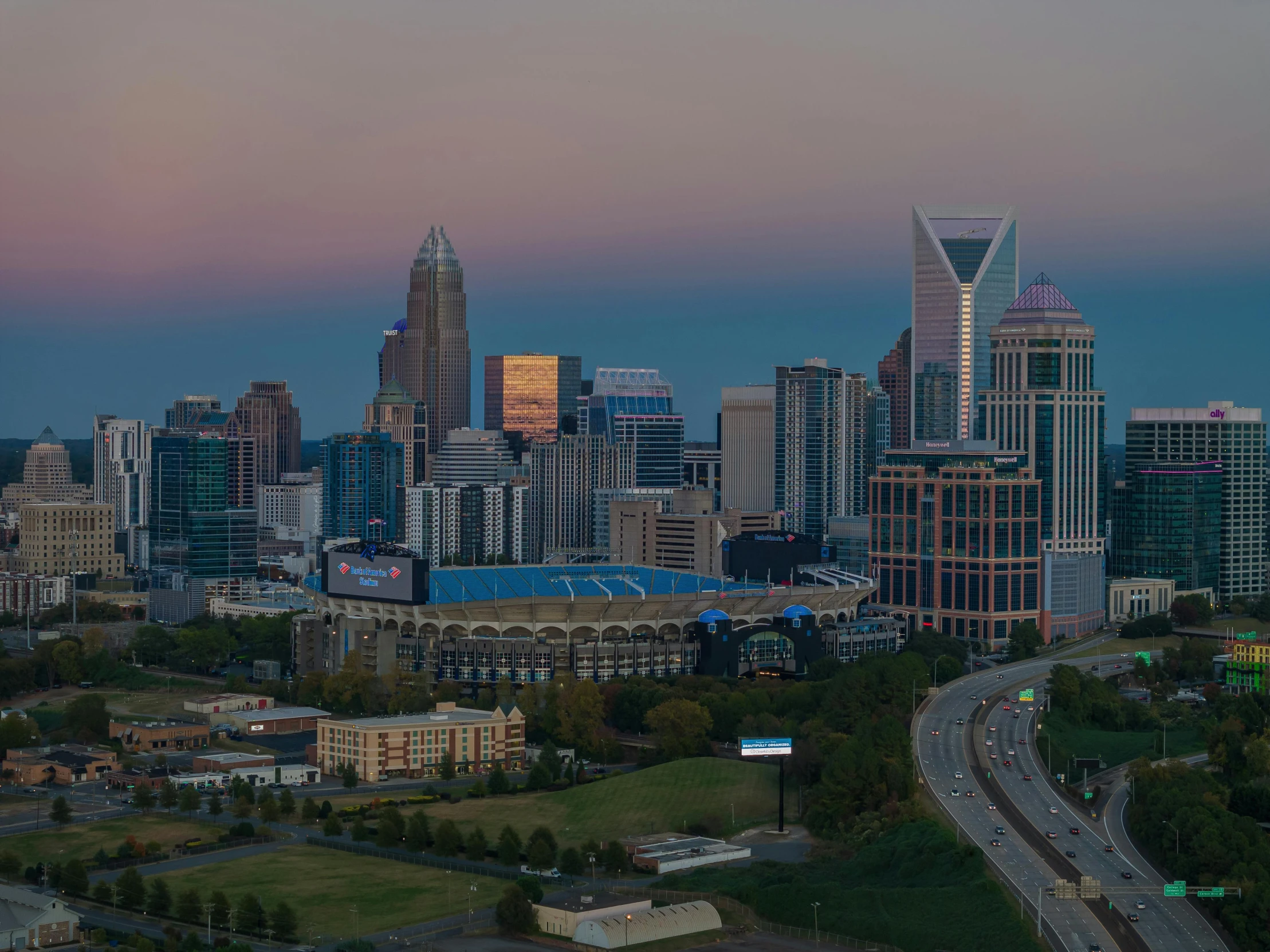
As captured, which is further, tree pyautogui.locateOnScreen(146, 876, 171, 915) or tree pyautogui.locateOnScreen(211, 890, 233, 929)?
tree pyautogui.locateOnScreen(146, 876, 171, 915)

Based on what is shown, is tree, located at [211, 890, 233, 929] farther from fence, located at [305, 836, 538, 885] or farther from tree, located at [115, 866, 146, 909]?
fence, located at [305, 836, 538, 885]

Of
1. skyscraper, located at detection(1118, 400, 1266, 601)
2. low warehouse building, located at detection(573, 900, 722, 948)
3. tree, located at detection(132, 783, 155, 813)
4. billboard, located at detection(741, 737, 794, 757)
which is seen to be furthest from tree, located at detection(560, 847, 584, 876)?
skyscraper, located at detection(1118, 400, 1266, 601)

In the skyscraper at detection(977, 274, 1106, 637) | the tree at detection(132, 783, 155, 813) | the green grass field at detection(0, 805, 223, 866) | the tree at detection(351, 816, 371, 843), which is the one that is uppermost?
the skyscraper at detection(977, 274, 1106, 637)

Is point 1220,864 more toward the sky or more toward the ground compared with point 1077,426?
more toward the ground

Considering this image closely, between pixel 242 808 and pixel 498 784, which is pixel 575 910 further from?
pixel 242 808

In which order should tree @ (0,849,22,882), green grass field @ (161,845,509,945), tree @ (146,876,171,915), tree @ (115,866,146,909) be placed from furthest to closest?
tree @ (0,849,22,882)
tree @ (115,866,146,909)
tree @ (146,876,171,915)
green grass field @ (161,845,509,945)

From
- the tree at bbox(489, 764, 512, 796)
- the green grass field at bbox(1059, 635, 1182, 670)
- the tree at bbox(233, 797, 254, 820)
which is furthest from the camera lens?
the green grass field at bbox(1059, 635, 1182, 670)

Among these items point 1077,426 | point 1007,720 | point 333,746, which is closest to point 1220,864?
point 1007,720

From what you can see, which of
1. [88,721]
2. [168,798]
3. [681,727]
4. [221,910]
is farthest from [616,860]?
[88,721]

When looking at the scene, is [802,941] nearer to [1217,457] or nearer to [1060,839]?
[1060,839]
